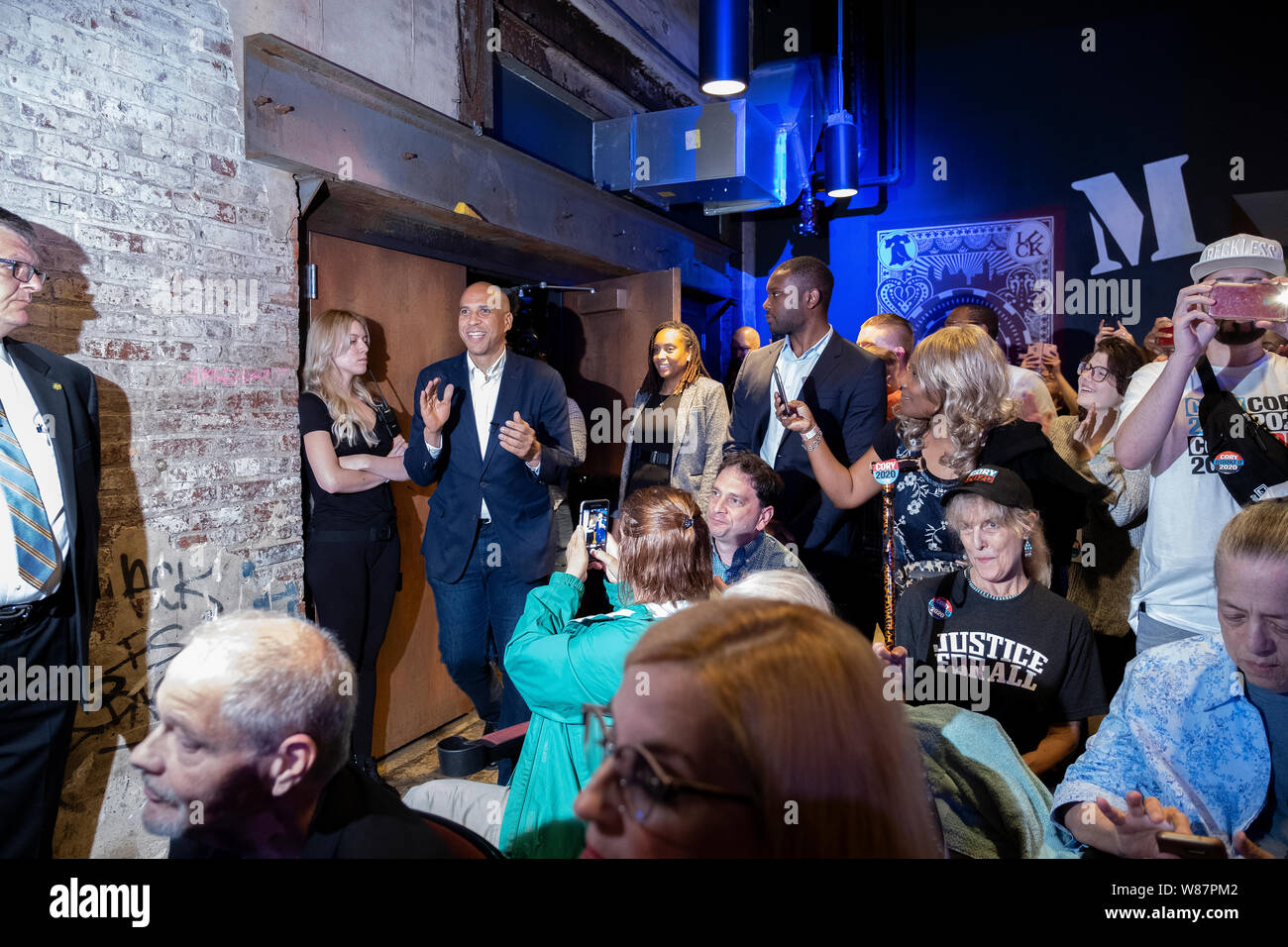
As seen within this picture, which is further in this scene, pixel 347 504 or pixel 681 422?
pixel 681 422

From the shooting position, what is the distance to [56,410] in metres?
1.96

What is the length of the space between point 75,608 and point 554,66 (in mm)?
3453

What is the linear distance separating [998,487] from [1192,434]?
1.80ft

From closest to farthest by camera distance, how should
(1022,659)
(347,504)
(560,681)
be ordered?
(560,681) → (1022,659) → (347,504)

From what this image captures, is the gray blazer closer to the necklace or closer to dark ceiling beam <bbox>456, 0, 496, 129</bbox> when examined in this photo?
dark ceiling beam <bbox>456, 0, 496, 129</bbox>

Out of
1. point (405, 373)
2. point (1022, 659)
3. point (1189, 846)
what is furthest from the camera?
point (405, 373)

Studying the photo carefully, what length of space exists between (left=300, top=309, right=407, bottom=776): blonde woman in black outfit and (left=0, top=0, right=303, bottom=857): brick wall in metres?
0.14

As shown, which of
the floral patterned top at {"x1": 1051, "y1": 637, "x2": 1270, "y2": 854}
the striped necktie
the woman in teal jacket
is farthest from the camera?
the striped necktie

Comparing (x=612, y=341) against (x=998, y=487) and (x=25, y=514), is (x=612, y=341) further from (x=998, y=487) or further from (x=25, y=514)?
(x=25, y=514)

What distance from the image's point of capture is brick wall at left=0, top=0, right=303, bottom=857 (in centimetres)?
209

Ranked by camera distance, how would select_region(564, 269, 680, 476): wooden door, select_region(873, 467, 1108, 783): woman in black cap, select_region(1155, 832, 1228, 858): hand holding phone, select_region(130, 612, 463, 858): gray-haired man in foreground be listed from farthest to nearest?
select_region(564, 269, 680, 476): wooden door
select_region(873, 467, 1108, 783): woman in black cap
select_region(130, 612, 463, 858): gray-haired man in foreground
select_region(1155, 832, 1228, 858): hand holding phone

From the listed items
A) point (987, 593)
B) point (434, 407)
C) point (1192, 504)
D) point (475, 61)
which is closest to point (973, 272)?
point (475, 61)

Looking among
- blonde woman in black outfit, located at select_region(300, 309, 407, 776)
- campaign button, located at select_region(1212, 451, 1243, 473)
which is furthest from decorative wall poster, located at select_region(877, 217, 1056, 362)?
blonde woman in black outfit, located at select_region(300, 309, 407, 776)

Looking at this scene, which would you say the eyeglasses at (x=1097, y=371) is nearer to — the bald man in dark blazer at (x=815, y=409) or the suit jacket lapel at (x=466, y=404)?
the bald man in dark blazer at (x=815, y=409)
